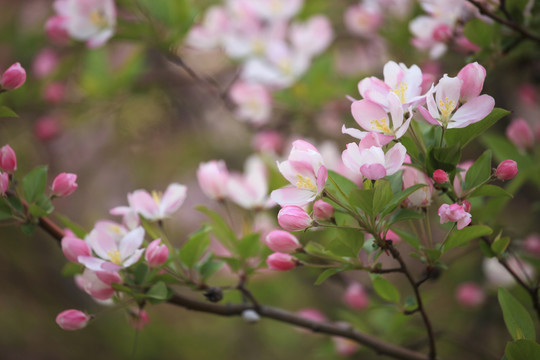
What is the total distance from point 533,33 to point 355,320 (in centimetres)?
58

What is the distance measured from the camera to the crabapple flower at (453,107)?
1.92 ft

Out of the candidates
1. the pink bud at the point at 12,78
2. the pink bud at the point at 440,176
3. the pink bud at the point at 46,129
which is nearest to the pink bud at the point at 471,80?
the pink bud at the point at 440,176

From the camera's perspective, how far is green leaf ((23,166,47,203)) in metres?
0.73

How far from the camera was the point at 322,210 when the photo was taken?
63 centimetres

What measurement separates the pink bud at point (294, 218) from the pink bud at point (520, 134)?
1.67 feet

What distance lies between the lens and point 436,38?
35.3 inches

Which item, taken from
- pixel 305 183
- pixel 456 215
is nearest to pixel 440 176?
pixel 456 215

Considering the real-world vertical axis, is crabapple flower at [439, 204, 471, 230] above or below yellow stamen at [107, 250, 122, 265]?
above


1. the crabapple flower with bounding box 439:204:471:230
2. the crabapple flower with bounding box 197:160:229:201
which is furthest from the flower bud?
the crabapple flower with bounding box 439:204:471:230

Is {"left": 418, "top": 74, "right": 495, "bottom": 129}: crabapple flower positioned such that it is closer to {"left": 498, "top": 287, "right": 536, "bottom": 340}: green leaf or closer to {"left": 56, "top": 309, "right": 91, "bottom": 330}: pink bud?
{"left": 498, "top": 287, "right": 536, "bottom": 340}: green leaf

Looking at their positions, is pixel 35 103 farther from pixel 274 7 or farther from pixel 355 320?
pixel 355 320


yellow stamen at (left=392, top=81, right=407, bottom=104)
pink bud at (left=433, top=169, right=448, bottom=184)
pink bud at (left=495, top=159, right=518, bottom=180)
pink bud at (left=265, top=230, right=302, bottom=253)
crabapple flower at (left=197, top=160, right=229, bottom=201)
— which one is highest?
yellow stamen at (left=392, top=81, right=407, bottom=104)

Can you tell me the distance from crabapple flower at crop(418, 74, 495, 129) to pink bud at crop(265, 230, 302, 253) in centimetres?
23

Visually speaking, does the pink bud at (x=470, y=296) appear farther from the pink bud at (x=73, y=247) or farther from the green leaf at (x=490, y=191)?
the pink bud at (x=73, y=247)
